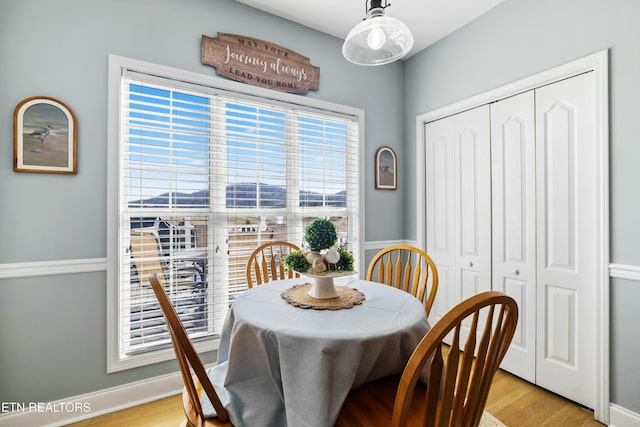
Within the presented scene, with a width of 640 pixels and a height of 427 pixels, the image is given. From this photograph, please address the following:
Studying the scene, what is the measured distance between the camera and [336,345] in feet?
3.44

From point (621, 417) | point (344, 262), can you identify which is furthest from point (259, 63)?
point (621, 417)

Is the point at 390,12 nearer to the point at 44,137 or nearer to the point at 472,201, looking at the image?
the point at 472,201

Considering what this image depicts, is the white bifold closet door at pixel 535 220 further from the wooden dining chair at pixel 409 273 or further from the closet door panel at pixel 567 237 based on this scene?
the wooden dining chair at pixel 409 273

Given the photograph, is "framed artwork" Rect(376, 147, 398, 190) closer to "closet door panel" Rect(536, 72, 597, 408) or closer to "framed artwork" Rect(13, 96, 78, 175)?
"closet door panel" Rect(536, 72, 597, 408)

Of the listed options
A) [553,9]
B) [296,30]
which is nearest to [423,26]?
[553,9]

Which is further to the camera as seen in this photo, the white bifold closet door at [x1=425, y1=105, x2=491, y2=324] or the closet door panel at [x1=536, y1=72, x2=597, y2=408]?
the white bifold closet door at [x1=425, y1=105, x2=491, y2=324]

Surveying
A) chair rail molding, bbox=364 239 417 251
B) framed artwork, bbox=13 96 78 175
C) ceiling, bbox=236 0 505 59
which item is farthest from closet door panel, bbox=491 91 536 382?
framed artwork, bbox=13 96 78 175

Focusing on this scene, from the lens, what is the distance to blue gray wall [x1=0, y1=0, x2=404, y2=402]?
1.70m

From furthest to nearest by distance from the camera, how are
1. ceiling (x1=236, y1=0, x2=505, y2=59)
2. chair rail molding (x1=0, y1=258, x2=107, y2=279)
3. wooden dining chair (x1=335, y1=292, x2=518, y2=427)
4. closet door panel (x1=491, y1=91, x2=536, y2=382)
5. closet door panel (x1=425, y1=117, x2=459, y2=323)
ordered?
1. closet door panel (x1=425, y1=117, x2=459, y2=323)
2. ceiling (x1=236, y1=0, x2=505, y2=59)
3. closet door panel (x1=491, y1=91, x2=536, y2=382)
4. chair rail molding (x1=0, y1=258, x2=107, y2=279)
5. wooden dining chair (x1=335, y1=292, x2=518, y2=427)

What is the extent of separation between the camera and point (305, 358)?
1061 mm

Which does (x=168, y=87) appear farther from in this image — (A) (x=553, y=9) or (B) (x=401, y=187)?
(A) (x=553, y=9)

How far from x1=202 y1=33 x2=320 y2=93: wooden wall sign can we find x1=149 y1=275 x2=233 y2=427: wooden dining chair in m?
1.81

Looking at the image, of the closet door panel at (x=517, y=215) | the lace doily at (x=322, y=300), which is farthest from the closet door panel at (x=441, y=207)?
the lace doily at (x=322, y=300)

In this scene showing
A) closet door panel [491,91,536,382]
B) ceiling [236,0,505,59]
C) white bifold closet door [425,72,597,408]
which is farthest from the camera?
ceiling [236,0,505,59]
